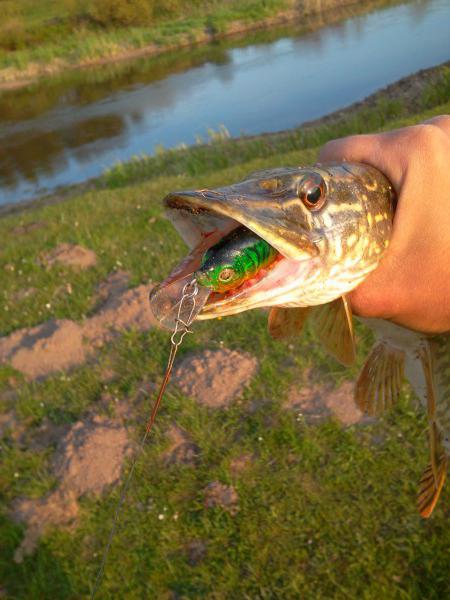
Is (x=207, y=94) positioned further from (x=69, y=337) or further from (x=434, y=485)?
(x=434, y=485)

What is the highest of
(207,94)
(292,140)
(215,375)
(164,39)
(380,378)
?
(380,378)

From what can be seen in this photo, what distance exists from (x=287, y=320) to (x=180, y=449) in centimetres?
162

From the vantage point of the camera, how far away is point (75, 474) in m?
3.01

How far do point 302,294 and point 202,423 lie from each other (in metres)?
1.96

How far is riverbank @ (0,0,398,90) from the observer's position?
27.1 metres

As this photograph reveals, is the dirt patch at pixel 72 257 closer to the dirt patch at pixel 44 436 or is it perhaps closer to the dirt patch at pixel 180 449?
the dirt patch at pixel 44 436

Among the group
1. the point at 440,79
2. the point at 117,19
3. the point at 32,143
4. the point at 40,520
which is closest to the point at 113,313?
the point at 40,520

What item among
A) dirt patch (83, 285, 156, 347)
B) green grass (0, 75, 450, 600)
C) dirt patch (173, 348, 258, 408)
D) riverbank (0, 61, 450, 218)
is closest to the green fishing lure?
green grass (0, 75, 450, 600)

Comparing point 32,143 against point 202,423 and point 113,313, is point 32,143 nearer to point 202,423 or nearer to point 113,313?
point 113,313

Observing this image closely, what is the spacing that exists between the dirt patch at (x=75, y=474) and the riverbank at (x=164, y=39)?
88.9 feet

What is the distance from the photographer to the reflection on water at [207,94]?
593 inches

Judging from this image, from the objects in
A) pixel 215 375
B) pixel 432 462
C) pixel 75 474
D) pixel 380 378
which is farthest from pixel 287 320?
pixel 75 474

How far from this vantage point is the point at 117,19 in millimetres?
33406

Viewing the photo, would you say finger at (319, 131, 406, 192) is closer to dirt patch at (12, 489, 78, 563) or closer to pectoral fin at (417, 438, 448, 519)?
pectoral fin at (417, 438, 448, 519)
